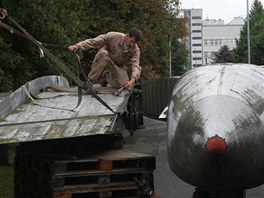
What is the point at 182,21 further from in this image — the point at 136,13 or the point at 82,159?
the point at 82,159

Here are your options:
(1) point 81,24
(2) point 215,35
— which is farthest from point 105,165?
(2) point 215,35

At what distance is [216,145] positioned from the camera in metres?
4.13

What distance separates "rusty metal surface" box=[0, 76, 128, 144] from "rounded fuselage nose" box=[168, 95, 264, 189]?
137 centimetres

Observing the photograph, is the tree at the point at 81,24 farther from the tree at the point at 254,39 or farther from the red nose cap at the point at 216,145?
the tree at the point at 254,39

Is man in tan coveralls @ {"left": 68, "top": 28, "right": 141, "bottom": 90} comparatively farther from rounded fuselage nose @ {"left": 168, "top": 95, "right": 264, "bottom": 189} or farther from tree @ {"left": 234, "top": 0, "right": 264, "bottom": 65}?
tree @ {"left": 234, "top": 0, "right": 264, "bottom": 65}

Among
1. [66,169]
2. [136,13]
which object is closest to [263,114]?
[66,169]

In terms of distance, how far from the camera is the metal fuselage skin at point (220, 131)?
4312mm

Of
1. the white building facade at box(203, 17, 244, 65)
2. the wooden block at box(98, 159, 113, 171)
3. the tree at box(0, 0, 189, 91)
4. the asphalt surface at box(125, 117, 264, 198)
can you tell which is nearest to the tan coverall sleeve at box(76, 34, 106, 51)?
the tree at box(0, 0, 189, 91)

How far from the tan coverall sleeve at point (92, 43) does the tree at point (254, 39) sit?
5038cm

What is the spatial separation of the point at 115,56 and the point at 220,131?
478 centimetres

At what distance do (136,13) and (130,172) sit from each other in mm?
18227

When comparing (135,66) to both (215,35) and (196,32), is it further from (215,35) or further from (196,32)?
(196,32)

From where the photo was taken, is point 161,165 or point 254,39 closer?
point 161,165

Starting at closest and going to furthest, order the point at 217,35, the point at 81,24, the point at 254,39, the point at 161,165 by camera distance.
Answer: the point at 161,165
the point at 81,24
the point at 254,39
the point at 217,35
